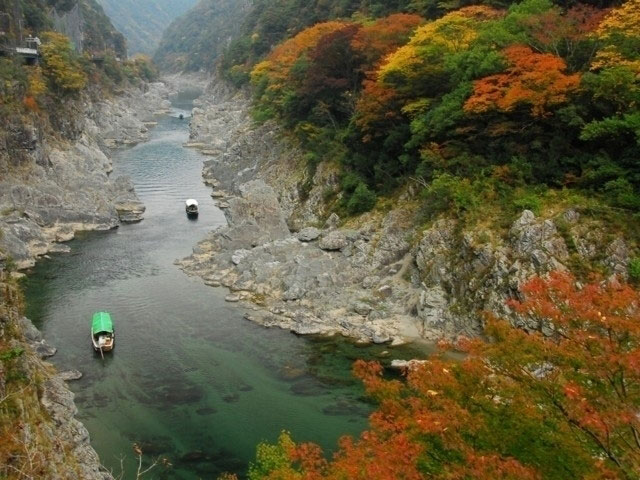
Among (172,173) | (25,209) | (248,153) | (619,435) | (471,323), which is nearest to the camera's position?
(619,435)

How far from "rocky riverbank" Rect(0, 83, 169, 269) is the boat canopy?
331 inches

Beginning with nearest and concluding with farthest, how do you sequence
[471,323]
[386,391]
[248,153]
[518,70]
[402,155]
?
[386,391] < [471,323] < [518,70] < [402,155] < [248,153]

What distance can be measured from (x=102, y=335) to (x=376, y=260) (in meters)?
14.6

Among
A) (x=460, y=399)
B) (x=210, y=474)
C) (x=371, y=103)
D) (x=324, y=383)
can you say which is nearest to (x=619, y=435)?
(x=460, y=399)

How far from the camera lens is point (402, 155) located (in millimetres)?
32969

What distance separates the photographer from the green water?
19359 mm

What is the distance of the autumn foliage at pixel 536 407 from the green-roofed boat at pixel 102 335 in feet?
51.7

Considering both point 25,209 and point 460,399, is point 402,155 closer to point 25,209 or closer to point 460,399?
point 460,399

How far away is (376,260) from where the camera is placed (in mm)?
31312

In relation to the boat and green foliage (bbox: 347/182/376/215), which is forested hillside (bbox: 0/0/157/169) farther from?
green foliage (bbox: 347/182/376/215)

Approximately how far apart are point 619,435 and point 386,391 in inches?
194

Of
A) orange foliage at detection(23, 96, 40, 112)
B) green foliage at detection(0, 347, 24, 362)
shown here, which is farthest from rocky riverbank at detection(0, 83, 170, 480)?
orange foliage at detection(23, 96, 40, 112)

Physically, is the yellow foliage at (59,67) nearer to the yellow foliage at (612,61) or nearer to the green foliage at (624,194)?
the yellow foliage at (612,61)

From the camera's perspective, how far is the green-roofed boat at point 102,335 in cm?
2488
